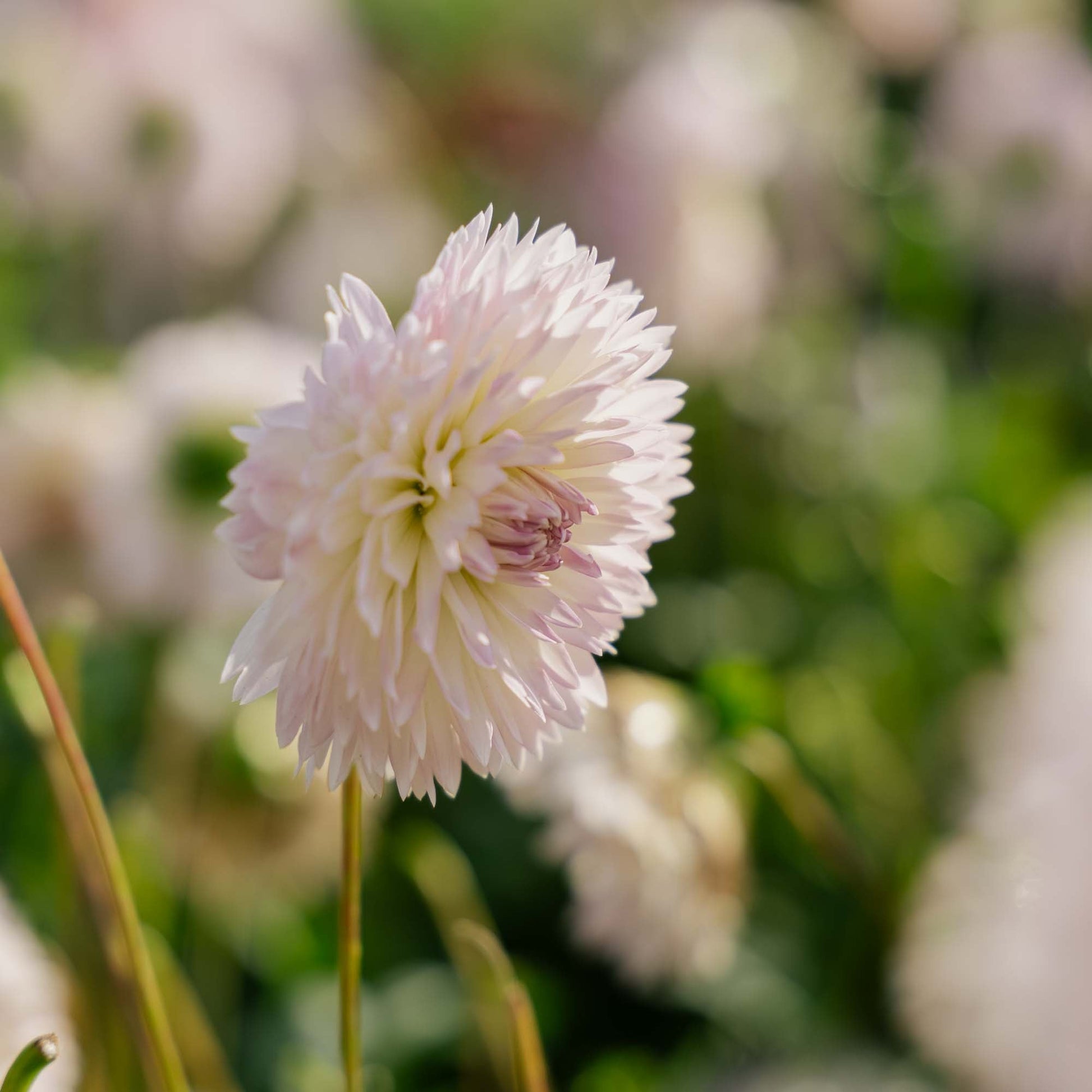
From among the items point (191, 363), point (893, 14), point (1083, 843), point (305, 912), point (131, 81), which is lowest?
point (305, 912)

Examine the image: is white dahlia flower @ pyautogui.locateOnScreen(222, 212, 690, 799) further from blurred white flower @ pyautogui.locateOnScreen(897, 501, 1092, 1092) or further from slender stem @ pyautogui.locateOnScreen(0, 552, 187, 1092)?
blurred white flower @ pyautogui.locateOnScreen(897, 501, 1092, 1092)

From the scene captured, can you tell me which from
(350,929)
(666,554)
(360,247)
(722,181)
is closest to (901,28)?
(722,181)

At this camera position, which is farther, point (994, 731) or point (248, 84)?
point (248, 84)

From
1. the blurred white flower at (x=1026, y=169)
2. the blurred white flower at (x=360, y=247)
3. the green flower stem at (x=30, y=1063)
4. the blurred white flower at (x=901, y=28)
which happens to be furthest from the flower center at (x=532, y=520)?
the blurred white flower at (x=901, y=28)

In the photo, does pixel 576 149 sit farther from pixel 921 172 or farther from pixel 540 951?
pixel 540 951

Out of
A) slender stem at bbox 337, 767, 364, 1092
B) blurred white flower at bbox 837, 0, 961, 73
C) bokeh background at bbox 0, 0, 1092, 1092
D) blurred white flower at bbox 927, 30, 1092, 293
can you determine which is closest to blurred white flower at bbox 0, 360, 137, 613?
bokeh background at bbox 0, 0, 1092, 1092

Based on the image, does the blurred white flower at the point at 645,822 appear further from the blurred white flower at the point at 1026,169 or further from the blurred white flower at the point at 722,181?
the blurred white flower at the point at 1026,169

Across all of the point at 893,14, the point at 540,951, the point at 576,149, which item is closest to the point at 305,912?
the point at 540,951
